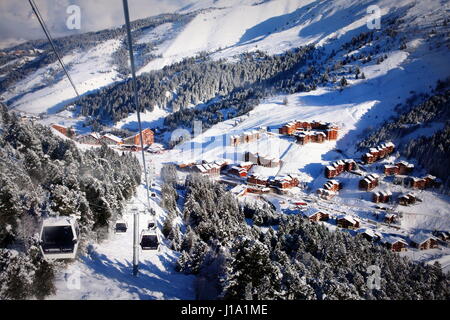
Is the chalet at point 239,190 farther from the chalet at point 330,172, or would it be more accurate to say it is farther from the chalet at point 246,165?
the chalet at point 330,172

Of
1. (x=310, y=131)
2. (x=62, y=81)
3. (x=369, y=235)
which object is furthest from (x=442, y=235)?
(x=62, y=81)

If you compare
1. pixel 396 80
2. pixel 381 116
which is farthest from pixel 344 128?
pixel 396 80

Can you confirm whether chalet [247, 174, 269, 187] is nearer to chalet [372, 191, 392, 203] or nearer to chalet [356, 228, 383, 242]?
chalet [372, 191, 392, 203]

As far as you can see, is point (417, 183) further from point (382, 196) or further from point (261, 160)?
point (261, 160)

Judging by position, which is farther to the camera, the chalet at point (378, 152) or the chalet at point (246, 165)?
the chalet at point (246, 165)

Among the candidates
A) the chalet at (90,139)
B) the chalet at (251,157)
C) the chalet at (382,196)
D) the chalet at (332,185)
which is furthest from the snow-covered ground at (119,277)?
the chalet at (90,139)

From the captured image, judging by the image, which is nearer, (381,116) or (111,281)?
(111,281)

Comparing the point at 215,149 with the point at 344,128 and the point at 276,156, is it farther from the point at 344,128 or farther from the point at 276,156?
the point at 344,128
